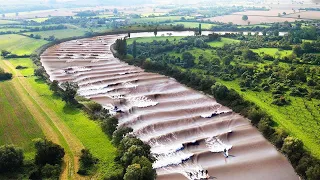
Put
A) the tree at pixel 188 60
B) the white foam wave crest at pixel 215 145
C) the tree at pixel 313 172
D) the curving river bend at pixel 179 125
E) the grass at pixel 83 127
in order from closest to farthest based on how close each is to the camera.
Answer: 1. the tree at pixel 313 172
2. the grass at pixel 83 127
3. the curving river bend at pixel 179 125
4. the white foam wave crest at pixel 215 145
5. the tree at pixel 188 60

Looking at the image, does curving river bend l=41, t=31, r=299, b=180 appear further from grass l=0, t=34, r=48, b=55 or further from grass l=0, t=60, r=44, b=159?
grass l=0, t=34, r=48, b=55

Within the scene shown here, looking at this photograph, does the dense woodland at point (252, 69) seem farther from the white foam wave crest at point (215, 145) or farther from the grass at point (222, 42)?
the white foam wave crest at point (215, 145)

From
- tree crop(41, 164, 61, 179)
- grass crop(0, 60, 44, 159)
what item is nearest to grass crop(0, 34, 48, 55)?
grass crop(0, 60, 44, 159)

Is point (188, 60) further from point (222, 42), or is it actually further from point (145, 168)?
point (145, 168)

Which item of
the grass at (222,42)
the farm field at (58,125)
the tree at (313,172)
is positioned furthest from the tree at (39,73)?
the tree at (313,172)

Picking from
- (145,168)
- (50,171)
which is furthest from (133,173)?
(50,171)

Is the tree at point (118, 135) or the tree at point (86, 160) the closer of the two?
the tree at point (86, 160)
